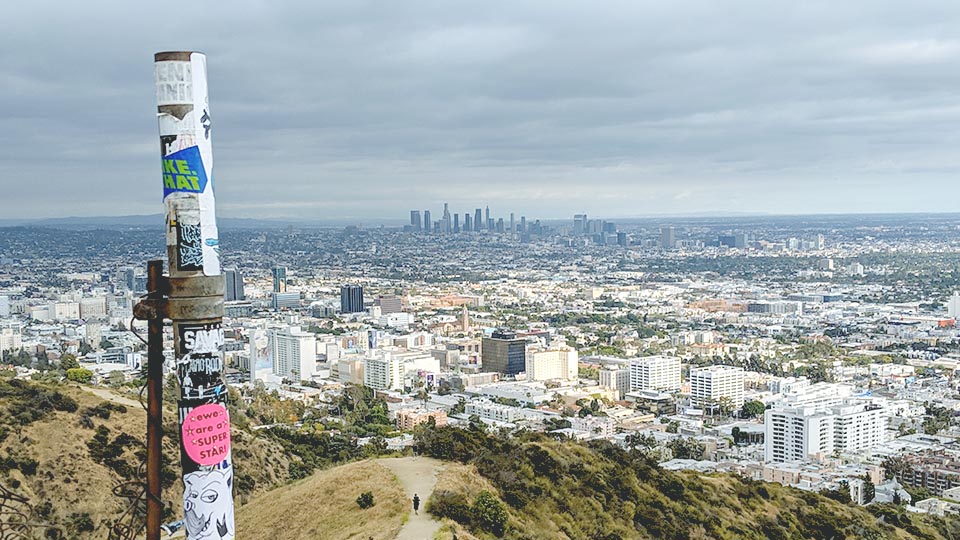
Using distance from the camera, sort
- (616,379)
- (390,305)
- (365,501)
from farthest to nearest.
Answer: (390,305)
(616,379)
(365,501)

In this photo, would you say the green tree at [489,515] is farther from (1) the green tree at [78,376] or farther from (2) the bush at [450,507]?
(1) the green tree at [78,376]

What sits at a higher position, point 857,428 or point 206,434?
point 206,434

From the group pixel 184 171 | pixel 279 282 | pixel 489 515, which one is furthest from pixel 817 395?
pixel 279 282

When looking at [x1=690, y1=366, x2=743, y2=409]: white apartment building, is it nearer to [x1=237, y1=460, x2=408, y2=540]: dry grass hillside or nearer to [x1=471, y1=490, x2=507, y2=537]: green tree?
[x1=237, y1=460, x2=408, y2=540]: dry grass hillside

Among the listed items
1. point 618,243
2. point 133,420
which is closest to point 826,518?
point 133,420

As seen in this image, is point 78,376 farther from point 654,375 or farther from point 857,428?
point 654,375
